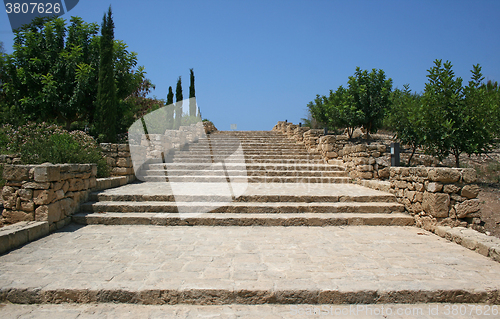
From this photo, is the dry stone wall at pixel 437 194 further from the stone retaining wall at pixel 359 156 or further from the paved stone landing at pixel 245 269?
the stone retaining wall at pixel 359 156

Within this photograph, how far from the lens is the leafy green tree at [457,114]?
8.13 m

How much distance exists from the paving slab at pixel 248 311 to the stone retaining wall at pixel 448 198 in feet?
6.65

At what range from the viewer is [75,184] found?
492 cm

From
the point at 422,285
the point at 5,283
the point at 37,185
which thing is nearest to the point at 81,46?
the point at 37,185

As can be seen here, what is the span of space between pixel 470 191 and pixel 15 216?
280 inches

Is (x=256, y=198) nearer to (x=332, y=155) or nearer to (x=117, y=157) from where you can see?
(x=117, y=157)

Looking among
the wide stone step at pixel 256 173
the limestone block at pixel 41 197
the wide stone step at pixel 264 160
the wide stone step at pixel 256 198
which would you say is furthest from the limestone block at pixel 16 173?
the wide stone step at pixel 264 160

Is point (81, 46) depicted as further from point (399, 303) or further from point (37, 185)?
point (399, 303)

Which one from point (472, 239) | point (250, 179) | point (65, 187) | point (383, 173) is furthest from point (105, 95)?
point (472, 239)

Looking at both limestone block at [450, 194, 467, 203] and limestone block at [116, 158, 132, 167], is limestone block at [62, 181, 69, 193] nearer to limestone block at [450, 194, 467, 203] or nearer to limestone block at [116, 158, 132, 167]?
limestone block at [116, 158, 132, 167]

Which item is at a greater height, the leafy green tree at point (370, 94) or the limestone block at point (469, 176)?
the leafy green tree at point (370, 94)

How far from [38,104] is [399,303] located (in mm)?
17084

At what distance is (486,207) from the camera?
6.50 meters

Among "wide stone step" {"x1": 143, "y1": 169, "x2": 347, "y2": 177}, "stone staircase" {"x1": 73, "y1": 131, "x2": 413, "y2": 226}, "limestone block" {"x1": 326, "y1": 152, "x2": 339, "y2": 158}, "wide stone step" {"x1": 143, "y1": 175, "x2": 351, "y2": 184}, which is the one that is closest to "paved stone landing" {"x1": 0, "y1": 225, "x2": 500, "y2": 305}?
"stone staircase" {"x1": 73, "y1": 131, "x2": 413, "y2": 226}
